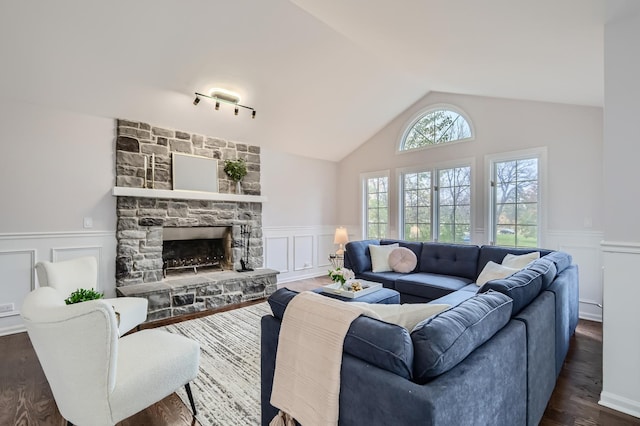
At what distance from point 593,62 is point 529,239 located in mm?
2376

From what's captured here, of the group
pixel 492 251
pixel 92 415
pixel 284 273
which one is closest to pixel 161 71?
pixel 92 415

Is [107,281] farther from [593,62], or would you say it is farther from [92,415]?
[593,62]

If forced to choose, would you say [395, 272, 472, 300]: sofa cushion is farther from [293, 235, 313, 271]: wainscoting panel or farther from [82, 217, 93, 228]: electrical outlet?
[82, 217, 93, 228]: electrical outlet

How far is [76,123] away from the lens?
3.73 metres

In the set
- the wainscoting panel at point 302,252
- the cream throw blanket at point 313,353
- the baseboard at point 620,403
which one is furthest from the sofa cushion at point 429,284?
the wainscoting panel at point 302,252

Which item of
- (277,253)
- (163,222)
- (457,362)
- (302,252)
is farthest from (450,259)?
(163,222)

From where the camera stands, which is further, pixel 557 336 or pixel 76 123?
pixel 76 123

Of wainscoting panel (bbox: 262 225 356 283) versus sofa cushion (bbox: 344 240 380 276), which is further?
wainscoting panel (bbox: 262 225 356 283)

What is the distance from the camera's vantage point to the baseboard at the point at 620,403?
1.95 metres

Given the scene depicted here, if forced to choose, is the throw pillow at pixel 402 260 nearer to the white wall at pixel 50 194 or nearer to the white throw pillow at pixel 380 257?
the white throw pillow at pixel 380 257

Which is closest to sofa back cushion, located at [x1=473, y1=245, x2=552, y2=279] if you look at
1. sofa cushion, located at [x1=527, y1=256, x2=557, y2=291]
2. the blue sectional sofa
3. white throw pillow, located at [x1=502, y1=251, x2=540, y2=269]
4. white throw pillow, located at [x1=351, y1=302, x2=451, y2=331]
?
white throw pillow, located at [x1=502, y1=251, x2=540, y2=269]

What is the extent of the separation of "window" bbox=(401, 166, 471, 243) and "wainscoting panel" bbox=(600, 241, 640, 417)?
2671 mm

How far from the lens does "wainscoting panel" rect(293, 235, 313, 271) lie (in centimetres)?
586

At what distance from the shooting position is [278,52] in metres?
3.51
